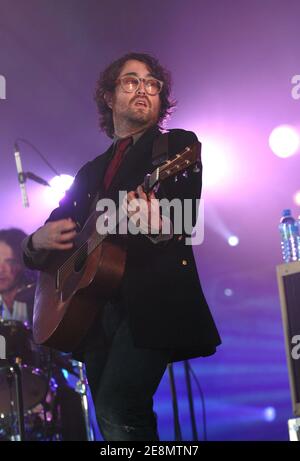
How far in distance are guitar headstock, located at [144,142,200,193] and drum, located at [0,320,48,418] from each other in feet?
7.30

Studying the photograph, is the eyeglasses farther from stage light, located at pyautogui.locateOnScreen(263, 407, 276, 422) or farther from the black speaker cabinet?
stage light, located at pyautogui.locateOnScreen(263, 407, 276, 422)

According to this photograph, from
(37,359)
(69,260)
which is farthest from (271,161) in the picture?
(69,260)

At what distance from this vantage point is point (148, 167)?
7.74ft

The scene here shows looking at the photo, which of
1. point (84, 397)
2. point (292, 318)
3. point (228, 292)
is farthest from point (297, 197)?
point (292, 318)

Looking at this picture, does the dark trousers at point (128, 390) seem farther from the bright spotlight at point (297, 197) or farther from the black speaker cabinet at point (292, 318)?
the bright spotlight at point (297, 197)

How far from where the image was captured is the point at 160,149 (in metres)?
2.33

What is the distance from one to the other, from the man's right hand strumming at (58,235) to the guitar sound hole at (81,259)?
0.30 ft

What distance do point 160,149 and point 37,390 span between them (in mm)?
2812

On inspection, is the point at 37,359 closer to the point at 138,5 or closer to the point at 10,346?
the point at 10,346

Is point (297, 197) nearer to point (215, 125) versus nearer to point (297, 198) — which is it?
point (297, 198)

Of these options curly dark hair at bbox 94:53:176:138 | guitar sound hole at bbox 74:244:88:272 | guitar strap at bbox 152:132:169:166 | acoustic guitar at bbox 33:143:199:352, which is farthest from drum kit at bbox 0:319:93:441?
guitar strap at bbox 152:132:169:166

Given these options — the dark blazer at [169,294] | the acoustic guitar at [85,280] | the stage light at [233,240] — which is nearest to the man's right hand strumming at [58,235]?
the acoustic guitar at [85,280]

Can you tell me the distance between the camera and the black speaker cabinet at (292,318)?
11.0 feet
